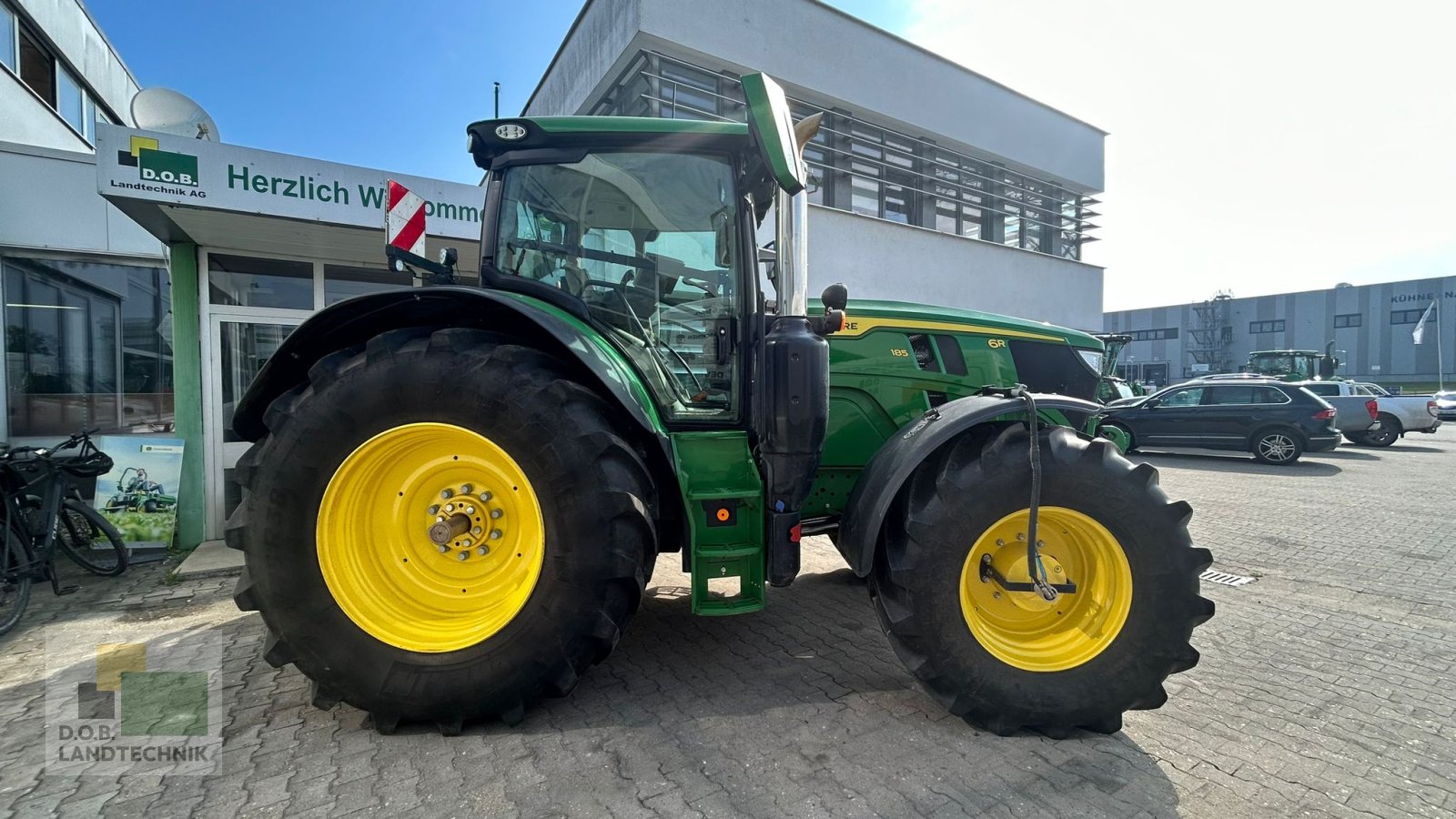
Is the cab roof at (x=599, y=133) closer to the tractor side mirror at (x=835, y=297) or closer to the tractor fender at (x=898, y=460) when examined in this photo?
the tractor side mirror at (x=835, y=297)

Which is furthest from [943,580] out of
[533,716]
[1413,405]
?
[1413,405]

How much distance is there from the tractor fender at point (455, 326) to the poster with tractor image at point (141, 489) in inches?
132

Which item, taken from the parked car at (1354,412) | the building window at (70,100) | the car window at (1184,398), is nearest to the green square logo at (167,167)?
the building window at (70,100)

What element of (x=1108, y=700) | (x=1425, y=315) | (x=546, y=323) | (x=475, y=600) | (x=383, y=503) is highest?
(x=1425, y=315)

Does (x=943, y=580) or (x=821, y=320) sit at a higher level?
(x=821, y=320)

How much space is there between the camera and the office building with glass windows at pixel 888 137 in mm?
10375

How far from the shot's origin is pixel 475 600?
2.44m

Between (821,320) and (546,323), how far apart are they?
3.54 ft

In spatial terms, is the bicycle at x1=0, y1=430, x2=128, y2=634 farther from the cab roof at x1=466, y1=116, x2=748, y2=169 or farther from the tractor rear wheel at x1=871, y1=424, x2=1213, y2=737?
the tractor rear wheel at x1=871, y1=424, x2=1213, y2=737

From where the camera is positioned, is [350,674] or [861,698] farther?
[861,698]

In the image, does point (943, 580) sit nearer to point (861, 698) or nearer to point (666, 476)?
point (861, 698)

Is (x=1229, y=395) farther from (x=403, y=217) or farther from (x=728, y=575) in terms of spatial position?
(x=403, y=217)

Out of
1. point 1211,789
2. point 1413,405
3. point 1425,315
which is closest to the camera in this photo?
→ point 1211,789

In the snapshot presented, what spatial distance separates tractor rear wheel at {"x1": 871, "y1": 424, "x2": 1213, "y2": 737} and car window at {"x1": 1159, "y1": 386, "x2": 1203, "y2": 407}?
38.0 ft
